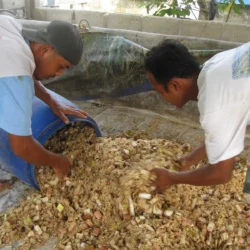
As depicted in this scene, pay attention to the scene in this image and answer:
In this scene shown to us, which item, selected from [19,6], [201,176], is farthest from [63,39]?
[19,6]

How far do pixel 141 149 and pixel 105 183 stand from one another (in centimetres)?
43

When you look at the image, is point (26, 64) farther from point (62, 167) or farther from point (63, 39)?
point (62, 167)

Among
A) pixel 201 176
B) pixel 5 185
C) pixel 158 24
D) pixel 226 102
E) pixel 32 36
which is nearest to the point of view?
pixel 226 102

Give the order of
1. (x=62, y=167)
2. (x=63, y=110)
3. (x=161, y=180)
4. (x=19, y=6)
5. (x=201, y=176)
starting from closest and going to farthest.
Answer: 1. (x=201, y=176)
2. (x=161, y=180)
3. (x=62, y=167)
4. (x=63, y=110)
5. (x=19, y=6)

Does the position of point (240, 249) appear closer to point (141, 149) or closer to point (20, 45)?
point (141, 149)

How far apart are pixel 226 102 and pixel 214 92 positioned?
0.06 m

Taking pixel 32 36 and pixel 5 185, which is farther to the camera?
pixel 5 185

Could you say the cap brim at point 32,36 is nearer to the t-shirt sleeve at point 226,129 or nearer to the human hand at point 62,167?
the human hand at point 62,167

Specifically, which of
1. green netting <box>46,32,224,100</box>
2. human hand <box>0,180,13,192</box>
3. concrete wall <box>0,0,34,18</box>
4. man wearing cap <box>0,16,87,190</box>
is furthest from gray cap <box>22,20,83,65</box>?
concrete wall <box>0,0,34,18</box>

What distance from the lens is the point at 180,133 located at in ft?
10.4

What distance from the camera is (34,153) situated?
1.83 meters

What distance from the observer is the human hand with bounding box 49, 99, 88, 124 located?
2.23 m

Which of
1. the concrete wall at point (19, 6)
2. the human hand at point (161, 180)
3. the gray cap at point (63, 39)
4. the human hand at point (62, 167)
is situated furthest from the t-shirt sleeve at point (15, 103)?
the concrete wall at point (19, 6)

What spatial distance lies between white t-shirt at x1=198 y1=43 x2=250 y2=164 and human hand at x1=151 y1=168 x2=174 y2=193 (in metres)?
0.51
